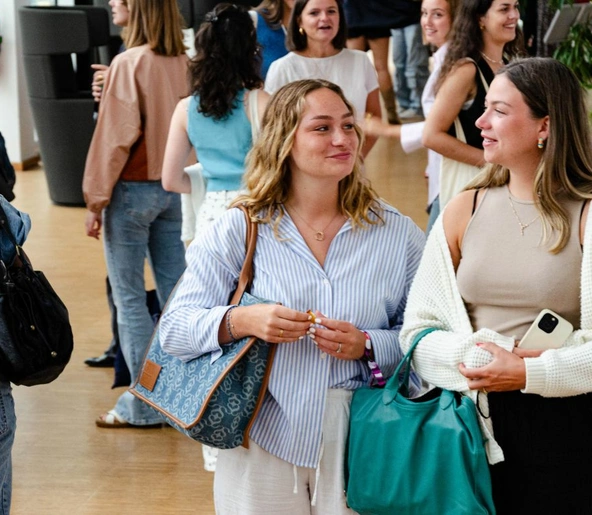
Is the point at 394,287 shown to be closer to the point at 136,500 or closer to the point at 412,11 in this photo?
the point at 136,500

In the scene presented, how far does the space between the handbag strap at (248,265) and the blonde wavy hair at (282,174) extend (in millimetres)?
21

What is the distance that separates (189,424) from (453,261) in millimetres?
742

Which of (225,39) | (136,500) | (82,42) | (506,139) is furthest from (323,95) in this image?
(82,42)

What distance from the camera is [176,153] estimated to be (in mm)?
4312

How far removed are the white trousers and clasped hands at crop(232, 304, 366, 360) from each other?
0.14 m

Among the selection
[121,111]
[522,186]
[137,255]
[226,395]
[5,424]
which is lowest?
[137,255]

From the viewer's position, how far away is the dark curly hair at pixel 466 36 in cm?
425

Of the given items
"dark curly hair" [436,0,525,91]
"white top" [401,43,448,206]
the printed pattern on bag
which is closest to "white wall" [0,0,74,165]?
"white top" [401,43,448,206]

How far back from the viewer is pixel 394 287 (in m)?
2.71

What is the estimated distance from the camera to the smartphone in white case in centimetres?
242

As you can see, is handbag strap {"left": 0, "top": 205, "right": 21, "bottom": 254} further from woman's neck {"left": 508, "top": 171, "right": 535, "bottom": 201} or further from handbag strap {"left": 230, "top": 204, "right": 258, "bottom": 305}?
woman's neck {"left": 508, "top": 171, "right": 535, "bottom": 201}

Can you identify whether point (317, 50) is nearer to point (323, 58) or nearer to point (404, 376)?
point (323, 58)

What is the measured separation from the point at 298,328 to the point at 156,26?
2.51 meters

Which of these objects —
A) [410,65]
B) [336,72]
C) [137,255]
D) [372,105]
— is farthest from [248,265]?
[410,65]
